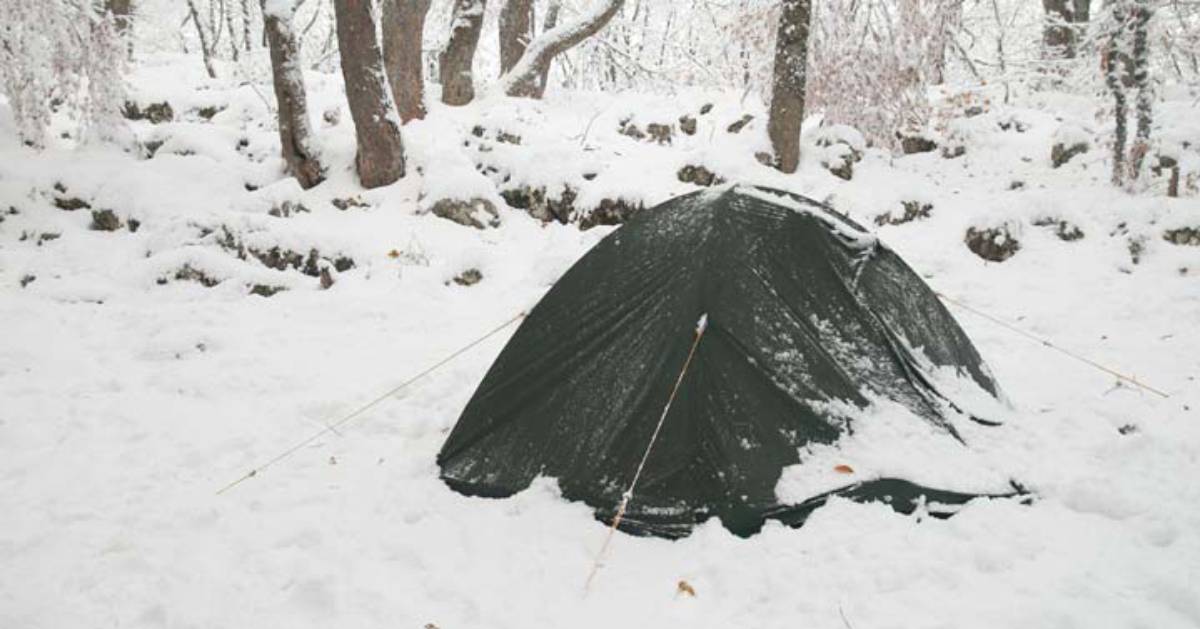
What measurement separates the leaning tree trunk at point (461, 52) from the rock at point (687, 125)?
3318 mm

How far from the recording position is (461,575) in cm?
287

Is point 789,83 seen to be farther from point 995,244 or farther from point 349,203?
point 349,203

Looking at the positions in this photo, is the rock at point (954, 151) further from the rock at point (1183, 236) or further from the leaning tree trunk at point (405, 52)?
the leaning tree trunk at point (405, 52)

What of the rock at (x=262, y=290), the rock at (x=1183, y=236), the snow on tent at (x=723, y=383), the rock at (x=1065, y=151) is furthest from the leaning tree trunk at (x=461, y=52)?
the rock at (x=1183, y=236)

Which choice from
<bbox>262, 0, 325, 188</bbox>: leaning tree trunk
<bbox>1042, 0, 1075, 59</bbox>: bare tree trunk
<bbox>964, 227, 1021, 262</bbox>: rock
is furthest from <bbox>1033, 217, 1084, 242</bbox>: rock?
<bbox>262, 0, 325, 188</bbox>: leaning tree trunk

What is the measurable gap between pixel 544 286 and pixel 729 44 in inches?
226

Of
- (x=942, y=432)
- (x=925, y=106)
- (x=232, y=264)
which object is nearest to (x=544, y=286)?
(x=232, y=264)

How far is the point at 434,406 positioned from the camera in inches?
176

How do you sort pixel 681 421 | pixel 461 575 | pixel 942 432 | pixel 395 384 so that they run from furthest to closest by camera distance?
pixel 395 384 < pixel 942 432 < pixel 681 421 < pixel 461 575

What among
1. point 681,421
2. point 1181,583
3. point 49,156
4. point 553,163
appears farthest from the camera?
point 553,163

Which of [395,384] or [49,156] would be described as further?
[49,156]

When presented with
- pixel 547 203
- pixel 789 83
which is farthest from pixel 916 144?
pixel 547 203

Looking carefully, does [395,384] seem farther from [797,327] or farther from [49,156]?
[49,156]

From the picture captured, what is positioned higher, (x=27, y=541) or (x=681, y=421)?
(x=681, y=421)
